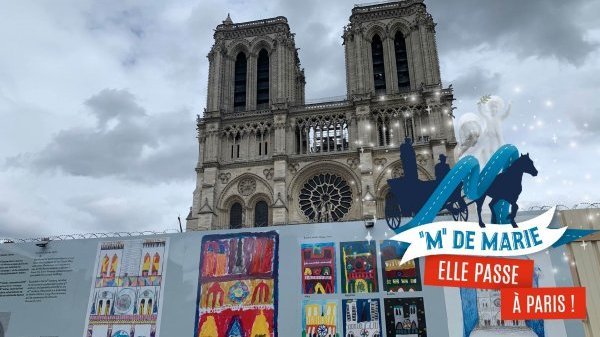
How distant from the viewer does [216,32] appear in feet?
136

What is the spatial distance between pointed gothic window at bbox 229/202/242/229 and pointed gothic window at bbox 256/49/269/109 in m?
9.50

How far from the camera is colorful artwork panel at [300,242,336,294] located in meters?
17.1

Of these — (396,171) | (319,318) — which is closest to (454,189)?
(319,318)

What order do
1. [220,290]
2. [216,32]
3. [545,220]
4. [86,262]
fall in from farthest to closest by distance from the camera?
[216,32]
[86,262]
[220,290]
[545,220]

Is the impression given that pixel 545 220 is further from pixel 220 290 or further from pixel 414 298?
pixel 220 290

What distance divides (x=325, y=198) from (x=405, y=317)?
724 inches

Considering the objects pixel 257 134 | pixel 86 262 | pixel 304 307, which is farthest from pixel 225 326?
pixel 257 134

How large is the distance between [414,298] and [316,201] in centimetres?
1824

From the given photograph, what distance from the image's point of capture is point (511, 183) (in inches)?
552

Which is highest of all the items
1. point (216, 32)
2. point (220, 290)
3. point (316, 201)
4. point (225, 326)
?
point (216, 32)

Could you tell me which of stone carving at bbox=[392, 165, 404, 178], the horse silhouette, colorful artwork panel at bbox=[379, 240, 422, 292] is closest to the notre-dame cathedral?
stone carving at bbox=[392, 165, 404, 178]

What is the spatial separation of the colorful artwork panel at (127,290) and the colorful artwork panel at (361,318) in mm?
7620

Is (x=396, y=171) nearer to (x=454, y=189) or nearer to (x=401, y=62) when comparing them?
(x=401, y=62)

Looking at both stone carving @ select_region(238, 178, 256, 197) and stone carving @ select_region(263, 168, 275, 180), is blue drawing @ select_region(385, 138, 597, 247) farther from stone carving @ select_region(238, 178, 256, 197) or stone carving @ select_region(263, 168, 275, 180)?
stone carving @ select_region(238, 178, 256, 197)
